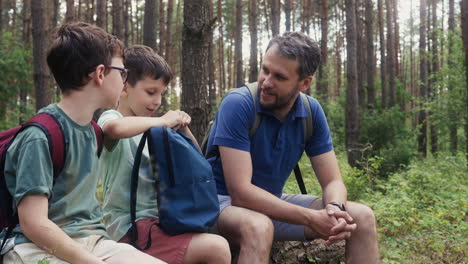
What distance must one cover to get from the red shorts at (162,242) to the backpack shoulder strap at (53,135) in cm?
64

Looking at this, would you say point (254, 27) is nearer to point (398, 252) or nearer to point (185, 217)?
point (398, 252)

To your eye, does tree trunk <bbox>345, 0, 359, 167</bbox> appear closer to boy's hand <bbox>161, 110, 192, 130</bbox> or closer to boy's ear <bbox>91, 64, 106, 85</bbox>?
boy's hand <bbox>161, 110, 192, 130</bbox>

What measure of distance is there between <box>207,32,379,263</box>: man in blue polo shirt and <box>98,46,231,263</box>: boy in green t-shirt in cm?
A: 40

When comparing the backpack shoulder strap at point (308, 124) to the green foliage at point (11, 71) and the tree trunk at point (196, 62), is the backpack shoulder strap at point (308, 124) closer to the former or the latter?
the tree trunk at point (196, 62)

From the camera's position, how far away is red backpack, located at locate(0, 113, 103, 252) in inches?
71.1

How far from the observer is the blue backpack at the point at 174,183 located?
2.29 meters

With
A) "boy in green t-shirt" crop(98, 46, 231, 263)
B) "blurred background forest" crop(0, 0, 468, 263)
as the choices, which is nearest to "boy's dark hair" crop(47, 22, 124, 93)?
"boy in green t-shirt" crop(98, 46, 231, 263)

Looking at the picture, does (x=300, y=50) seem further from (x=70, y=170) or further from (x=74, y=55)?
(x=70, y=170)

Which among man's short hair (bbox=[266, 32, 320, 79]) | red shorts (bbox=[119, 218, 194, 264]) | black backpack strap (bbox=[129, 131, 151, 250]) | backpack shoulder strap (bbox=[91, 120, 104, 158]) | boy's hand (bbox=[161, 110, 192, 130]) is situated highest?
man's short hair (bbox=[266, 32, 320, 79])

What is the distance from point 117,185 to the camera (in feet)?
7.98

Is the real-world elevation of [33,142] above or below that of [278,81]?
below

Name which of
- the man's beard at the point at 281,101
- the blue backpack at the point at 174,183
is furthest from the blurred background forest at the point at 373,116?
the blue backpack at the point at 174,183

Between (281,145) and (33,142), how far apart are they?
1.63 meters

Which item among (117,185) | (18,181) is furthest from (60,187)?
(117,185)
